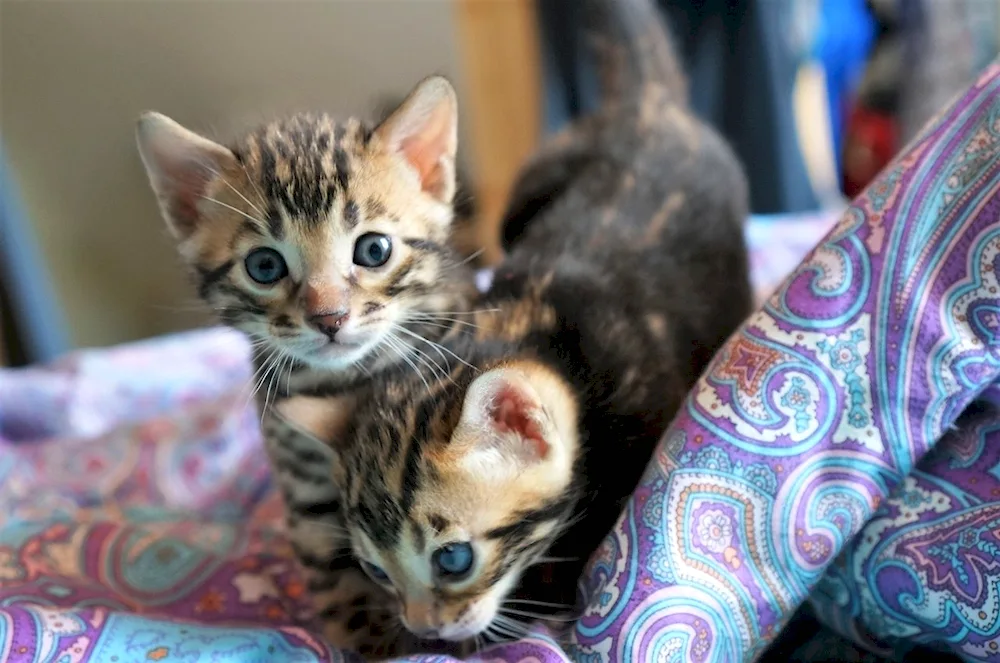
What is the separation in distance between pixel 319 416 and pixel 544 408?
298 millimetres

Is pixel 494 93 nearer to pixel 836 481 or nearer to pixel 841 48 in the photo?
pixel 841 48

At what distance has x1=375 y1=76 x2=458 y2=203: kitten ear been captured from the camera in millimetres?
1059

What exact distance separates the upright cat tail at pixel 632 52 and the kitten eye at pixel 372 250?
0.79 m

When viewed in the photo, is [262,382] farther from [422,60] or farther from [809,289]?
[422,60]

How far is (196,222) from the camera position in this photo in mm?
1136

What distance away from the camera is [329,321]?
0.97 meters

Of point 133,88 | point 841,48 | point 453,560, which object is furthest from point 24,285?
point 841,48

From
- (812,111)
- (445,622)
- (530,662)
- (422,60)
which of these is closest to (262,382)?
(445,622)

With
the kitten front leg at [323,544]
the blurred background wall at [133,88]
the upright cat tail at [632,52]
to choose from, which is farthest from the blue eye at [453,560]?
the blurred background wall at [133,88]

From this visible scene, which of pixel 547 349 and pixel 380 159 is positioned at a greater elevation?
pixel 380 159

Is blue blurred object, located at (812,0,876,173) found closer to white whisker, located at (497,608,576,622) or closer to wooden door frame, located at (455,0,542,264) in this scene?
wooden door frame, located at (455,0,542,264)

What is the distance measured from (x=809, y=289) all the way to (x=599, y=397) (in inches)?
11.0

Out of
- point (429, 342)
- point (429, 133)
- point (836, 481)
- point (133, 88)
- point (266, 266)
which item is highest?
point (133, 88)

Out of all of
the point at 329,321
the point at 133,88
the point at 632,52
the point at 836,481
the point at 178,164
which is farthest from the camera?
the point at 133,88
